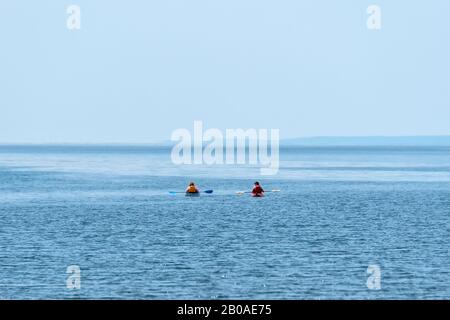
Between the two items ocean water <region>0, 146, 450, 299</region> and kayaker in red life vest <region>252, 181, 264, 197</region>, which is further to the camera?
kayaker in red life vest <region>252, 181, 264, 197</region>

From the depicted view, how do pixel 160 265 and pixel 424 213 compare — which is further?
pixel 424 213

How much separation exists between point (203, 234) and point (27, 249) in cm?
1448

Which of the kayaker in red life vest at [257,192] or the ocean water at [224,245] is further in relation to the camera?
the kayaker in red life vest at [257,192]

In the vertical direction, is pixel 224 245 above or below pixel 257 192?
below

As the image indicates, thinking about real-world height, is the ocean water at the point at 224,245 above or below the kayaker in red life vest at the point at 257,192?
below

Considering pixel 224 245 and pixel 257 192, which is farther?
pixel 257 192

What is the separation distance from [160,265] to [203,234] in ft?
54.4

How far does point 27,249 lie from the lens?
61125mm

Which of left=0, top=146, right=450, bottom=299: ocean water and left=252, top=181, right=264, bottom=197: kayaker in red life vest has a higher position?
left=252, top=181, right=264, bottom=197: kayaker in red life vest

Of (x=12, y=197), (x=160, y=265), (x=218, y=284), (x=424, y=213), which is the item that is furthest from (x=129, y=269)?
(x=12, y=197)
